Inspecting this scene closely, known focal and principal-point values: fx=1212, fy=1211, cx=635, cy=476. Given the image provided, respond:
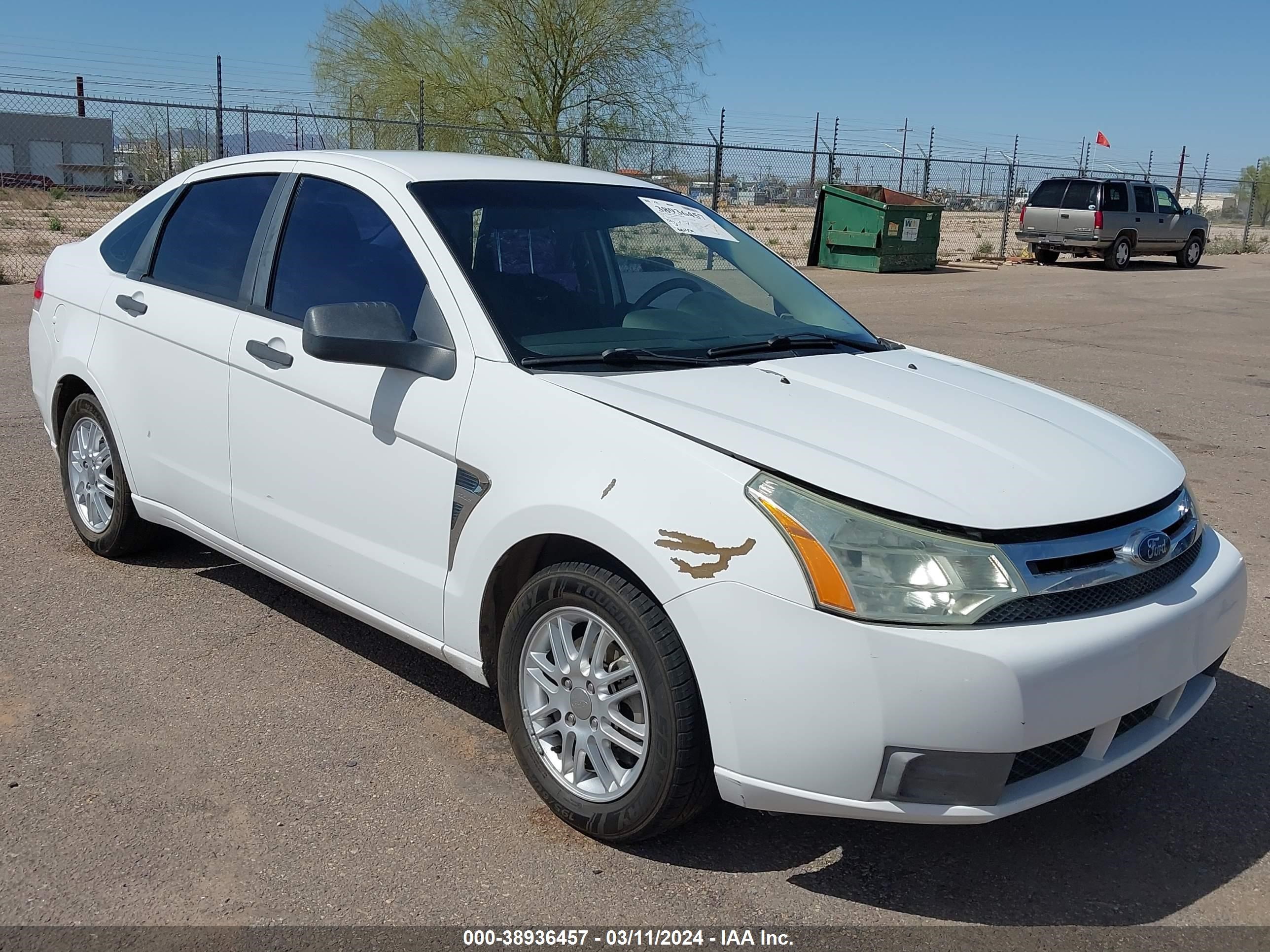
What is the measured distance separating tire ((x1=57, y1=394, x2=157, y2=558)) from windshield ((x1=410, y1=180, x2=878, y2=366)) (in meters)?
1.91

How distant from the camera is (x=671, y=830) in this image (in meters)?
3.04

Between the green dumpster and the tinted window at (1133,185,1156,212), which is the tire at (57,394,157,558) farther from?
the tinted window at (1133,185,1156,212)

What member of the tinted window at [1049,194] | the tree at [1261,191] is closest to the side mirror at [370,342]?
the tinted window at [1049,194]

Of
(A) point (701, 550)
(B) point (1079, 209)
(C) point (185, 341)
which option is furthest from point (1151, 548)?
(B) point (1079, 209)

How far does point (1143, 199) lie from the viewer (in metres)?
25.8

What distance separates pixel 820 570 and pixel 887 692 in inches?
11.4

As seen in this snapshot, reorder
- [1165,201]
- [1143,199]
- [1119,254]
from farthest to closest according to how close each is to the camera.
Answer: [1165,201]
[1143,199]
[1119,254]

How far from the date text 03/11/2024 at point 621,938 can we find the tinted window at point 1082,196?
971 inches

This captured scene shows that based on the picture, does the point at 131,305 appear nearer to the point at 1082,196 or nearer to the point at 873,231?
the point at 873,231

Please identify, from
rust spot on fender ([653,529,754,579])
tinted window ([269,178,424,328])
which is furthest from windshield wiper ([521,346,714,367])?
rust spot on fender ([653,529,754,579])

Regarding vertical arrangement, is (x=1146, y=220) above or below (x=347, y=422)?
above

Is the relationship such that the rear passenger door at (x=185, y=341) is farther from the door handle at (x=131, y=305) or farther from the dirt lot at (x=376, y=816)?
the dirt lot at (x=376, y=816)

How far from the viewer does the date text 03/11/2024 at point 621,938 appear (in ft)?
8.72

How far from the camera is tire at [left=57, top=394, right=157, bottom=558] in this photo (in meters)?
4.74
